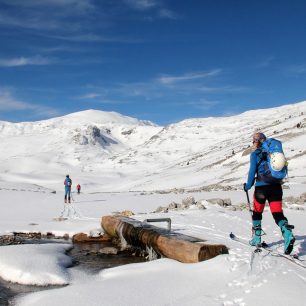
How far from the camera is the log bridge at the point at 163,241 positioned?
782cm

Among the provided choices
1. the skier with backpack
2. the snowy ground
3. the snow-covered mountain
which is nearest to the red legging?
the skier with backpack

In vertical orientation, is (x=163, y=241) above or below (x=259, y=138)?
below

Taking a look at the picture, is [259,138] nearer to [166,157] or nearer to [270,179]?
[270,179]

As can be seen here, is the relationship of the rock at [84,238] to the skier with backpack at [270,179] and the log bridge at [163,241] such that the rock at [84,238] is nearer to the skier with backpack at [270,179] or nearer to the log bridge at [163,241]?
the log bridge at [163,241]

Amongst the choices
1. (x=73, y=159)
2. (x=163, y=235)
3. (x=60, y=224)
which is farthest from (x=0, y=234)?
(x=73, y=159)

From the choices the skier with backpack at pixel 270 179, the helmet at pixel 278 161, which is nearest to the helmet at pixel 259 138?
the skier with backpack at pixel 270 179

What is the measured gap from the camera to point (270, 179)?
27.1 feet

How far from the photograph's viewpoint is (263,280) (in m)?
6.41

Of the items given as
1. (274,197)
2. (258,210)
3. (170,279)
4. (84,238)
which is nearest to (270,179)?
(274,197)

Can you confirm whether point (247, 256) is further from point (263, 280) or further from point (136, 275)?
point (136, 275)

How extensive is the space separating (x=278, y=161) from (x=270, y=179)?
1.58 ft

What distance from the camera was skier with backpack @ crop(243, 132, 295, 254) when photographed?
798 centimetres

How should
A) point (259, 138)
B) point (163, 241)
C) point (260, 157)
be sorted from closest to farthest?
Answer: point (260, 157)
point (259, 138)
point (163, 241)

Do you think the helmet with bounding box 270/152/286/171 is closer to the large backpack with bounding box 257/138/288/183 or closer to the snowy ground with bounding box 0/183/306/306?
the large backpack with bounding box 257/138/288/183
